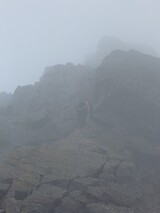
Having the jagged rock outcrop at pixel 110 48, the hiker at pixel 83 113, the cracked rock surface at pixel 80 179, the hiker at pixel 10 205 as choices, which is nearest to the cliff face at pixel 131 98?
the hiker at pixel 83 113

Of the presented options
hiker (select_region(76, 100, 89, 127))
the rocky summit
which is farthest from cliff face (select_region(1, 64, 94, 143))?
hiker (select_region(76, 100, 89, 127))

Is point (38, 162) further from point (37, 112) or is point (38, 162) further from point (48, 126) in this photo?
point (37, 112)

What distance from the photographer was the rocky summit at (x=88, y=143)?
32.4 m

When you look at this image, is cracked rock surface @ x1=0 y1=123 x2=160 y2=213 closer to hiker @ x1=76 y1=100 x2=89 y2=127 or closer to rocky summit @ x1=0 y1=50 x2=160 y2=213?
rocky summit @ x1=0 y1=50 x2=160 y2=213

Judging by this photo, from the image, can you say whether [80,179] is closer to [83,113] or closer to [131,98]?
[83,113]

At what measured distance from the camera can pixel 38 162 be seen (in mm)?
38281

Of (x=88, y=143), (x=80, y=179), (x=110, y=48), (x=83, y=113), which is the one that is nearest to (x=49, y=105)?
(x=83, y=113)

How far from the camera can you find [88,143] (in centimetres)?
4378

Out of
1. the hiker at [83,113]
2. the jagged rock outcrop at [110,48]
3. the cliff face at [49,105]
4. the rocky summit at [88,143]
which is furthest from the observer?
the jagged rock outcrop at [110,48]

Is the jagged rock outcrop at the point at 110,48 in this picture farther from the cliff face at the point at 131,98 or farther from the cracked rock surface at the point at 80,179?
the cracked rock surface at the point at 80,179

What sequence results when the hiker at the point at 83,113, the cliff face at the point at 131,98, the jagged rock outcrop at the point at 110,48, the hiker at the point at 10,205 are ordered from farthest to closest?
the jagged rock outcrop at the point at 110,48 → the hiker at the point at 83,113 → the cliff face at the point at 131,98 → the hiker at the point at 10,205

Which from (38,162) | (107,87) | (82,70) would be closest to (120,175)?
(38,162)

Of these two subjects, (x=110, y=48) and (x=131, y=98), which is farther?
(x=110, y=48)

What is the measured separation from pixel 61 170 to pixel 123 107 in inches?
717
